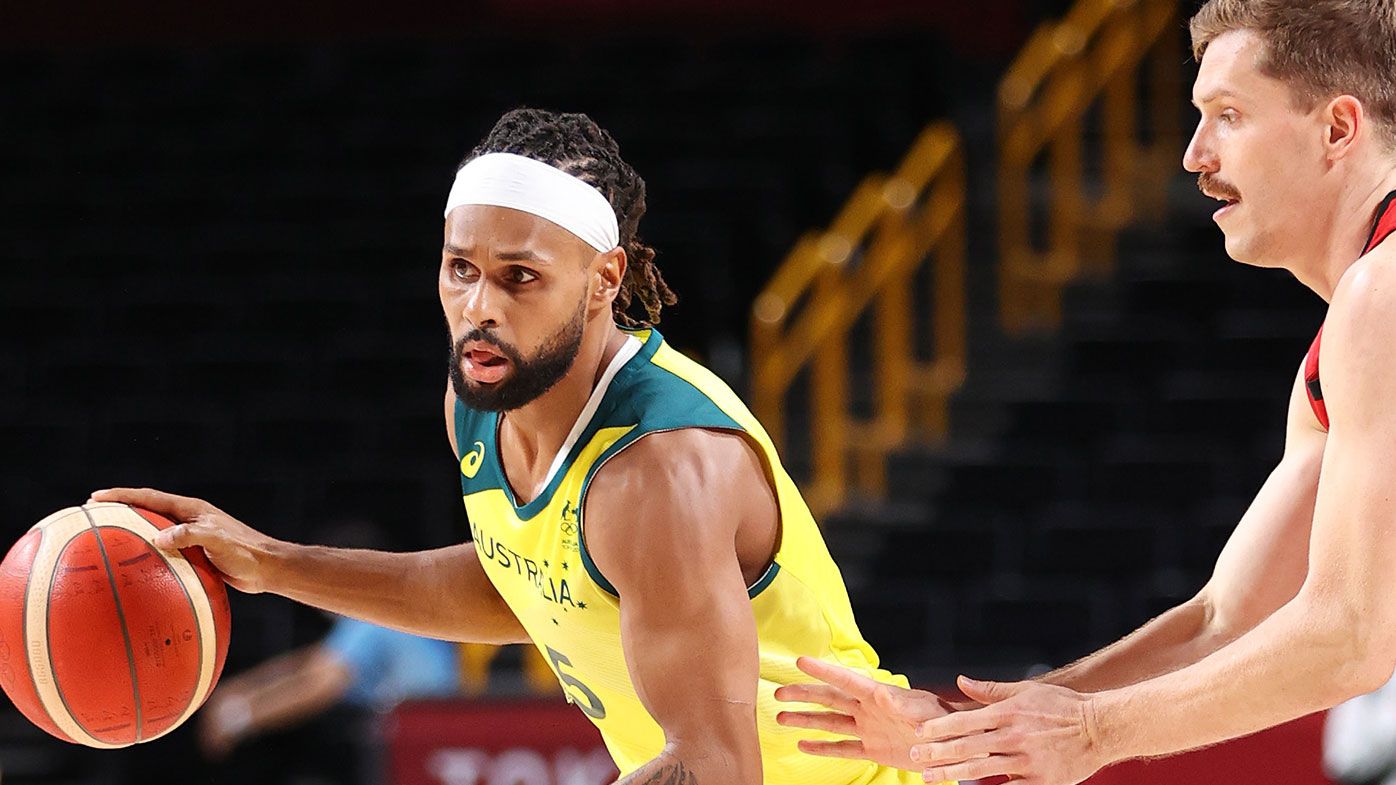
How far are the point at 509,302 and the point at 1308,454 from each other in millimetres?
1373

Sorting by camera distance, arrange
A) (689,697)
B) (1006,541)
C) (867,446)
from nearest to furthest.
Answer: (689,697) → (1006,541) → (867,446)

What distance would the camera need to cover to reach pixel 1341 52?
9.10ft

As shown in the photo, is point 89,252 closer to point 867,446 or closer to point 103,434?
point 103,434

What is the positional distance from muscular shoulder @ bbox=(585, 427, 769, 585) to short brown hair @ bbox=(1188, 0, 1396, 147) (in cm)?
106

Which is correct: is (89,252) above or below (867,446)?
above

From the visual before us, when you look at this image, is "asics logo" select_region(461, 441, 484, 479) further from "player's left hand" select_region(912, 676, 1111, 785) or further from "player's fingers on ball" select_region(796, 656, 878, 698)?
"player's left hand" select_region(912, 676, 1111, 785)

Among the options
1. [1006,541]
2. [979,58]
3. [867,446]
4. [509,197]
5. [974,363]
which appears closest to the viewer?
[509,197]

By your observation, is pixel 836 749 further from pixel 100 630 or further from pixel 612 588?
pixel 100 630

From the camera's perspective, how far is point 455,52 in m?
10.9

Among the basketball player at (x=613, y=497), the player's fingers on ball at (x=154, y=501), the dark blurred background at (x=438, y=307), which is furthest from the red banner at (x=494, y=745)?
the player's fingers on ball at (x=154, y=501)

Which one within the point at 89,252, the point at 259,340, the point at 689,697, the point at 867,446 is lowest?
the point at 689,697

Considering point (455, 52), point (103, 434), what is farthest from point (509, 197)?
point (455, 52)

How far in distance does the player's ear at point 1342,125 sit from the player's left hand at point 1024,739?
0.88 metres

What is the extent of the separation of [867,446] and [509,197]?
203 inches
